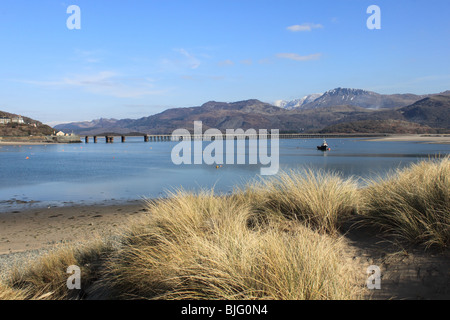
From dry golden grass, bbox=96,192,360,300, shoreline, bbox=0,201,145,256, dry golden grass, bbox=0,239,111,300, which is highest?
dry golden grass, bbox=96,192,360,300

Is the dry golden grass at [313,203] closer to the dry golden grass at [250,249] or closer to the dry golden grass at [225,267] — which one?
the dry golden grass at [250,249]

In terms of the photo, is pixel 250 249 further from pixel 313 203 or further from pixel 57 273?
pixel 57 273

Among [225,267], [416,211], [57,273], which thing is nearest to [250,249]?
[225,267]

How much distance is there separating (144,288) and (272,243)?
1.78m

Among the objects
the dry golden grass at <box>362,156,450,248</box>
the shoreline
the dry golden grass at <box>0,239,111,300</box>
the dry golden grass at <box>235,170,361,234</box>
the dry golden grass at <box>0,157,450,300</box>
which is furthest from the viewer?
the shoreline

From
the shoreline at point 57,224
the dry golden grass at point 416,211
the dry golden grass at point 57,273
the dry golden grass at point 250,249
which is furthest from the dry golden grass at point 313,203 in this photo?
the shoreline at point 57,224

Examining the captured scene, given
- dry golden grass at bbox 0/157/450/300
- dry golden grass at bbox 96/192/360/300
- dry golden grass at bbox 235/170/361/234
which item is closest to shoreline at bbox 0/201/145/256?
dry golden grass at bbox 0/157/450/300

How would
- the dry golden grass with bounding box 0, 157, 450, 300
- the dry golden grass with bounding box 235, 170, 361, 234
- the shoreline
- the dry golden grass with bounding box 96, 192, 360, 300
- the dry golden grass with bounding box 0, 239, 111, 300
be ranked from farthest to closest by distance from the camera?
1. the shoreline
2. the dry golden grass with bounding box 235, 170, 361, 234
3. the dry golden grass with bounding box 0, 239, 111, 300
4. the dry golden grass with bounding box 0, 157, 450, 300
5. the dry golden grass with bounding box 96, 192, 360, 300

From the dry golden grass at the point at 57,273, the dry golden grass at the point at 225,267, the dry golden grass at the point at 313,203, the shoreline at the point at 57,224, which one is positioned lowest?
the shoreline at the point at 57,224

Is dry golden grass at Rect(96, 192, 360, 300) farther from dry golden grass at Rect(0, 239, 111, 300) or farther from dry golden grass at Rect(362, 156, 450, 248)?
dry golden grass at Rect(362, 156, 450, 248)

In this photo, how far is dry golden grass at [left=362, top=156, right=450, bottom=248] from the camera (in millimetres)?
4891

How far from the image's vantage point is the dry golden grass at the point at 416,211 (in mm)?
4891

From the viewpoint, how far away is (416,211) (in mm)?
5359
